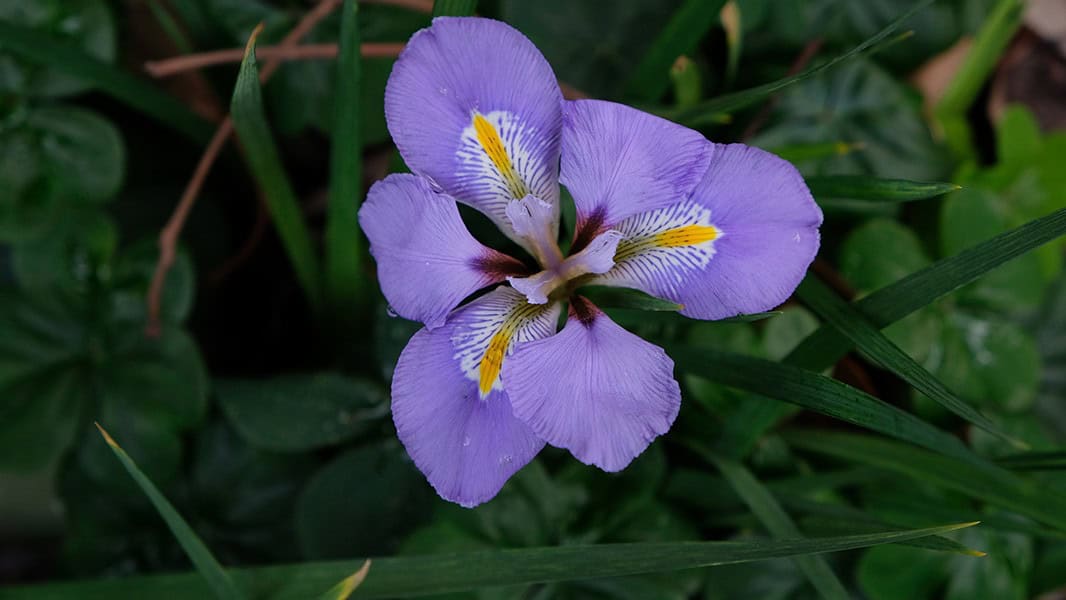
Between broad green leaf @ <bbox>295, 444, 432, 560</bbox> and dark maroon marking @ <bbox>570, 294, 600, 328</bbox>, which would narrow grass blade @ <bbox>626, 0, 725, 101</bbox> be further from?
broad green leaf @ <bbox>295, 444, 432, 560</bbox>

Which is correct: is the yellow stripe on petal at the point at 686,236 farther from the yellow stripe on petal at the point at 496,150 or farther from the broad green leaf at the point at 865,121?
the broad green leaf at the point at 865,121

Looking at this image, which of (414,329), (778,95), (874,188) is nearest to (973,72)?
(778,95)

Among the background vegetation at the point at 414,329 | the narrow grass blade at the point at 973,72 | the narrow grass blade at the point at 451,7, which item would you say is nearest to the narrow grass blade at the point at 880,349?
the background vegetation at the point at 414,329

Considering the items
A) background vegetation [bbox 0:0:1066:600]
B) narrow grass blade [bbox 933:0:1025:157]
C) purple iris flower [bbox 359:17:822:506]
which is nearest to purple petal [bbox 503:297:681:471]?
purple iris flower [bbox 359:17:822:506]

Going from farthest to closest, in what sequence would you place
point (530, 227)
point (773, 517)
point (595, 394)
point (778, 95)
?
point (778, 95) < point (773, 517) < point (530, 227) < point (595, 394)

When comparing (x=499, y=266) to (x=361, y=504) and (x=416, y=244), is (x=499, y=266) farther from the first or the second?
(x=361, y=504)

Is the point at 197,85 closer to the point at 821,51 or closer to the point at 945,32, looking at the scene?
the point at 821,51

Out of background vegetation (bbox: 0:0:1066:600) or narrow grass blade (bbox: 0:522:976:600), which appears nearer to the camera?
narrow grass blade (bbox: 0:522:976:600)

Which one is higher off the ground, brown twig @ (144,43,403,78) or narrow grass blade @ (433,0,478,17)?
narrow grass blade @ (433,0,478,17)

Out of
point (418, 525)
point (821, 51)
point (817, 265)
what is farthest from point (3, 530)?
point (821, 51)
